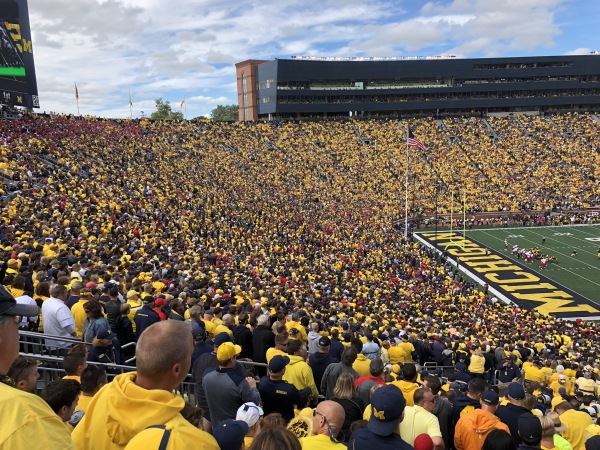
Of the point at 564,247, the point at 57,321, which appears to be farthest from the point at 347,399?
the point at 564,247

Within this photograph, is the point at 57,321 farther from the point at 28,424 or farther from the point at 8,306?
the point at 28,424

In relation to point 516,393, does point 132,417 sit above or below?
above

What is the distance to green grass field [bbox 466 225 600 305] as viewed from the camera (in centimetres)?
2934

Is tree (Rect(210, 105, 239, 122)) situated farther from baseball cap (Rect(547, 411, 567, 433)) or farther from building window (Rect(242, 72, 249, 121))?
baseball cap (Rect(547, 411, 567, 433))

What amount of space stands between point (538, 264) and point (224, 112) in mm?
114181

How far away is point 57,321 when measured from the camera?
21.4 feet

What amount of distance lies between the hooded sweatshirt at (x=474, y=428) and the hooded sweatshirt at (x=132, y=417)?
11.1 feet

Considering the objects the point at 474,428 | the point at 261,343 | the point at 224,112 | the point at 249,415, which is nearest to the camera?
the point at 249,415

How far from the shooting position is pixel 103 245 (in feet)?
46.9

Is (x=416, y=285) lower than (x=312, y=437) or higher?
lower

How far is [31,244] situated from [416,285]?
18.0 m

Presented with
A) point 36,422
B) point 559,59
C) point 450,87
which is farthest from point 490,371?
point 559,59

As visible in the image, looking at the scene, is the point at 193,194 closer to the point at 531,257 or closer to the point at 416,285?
the point at 416,285

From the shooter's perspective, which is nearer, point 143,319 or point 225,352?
point 225,352
